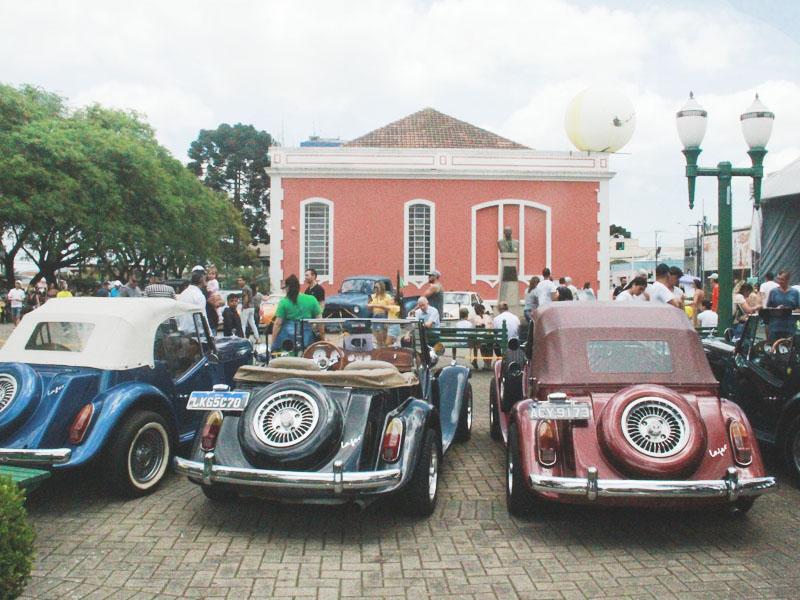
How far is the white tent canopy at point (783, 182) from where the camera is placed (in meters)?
9.09

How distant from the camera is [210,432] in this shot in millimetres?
4887

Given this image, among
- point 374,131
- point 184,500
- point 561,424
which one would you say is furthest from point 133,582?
point 374,131

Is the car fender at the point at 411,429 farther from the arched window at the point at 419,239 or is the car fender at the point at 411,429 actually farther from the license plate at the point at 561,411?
the arched window at the point at 419,239

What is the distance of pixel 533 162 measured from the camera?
95.7 ft

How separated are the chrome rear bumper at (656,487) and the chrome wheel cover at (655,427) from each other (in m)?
0.22

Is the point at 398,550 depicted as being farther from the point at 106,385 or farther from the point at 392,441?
the point at 106,385

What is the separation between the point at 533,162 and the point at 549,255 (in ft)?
12.9

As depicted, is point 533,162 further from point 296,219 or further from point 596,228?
point 296,219

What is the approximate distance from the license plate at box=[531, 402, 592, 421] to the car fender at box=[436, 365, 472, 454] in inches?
69.6

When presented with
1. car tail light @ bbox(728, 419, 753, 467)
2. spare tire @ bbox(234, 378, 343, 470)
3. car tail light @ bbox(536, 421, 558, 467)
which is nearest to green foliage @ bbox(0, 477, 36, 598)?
spare tire @ bbox(234, 378, 343, 470)

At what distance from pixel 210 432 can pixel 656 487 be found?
295cm

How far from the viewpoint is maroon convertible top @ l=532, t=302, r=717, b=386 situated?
5.22 metres

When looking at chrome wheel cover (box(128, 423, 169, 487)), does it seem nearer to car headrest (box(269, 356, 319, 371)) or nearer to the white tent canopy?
car headrest (box(269, 356, 319, 371))

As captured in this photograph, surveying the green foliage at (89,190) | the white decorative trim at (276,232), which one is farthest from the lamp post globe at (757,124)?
the white decorative trim at (276,232)
